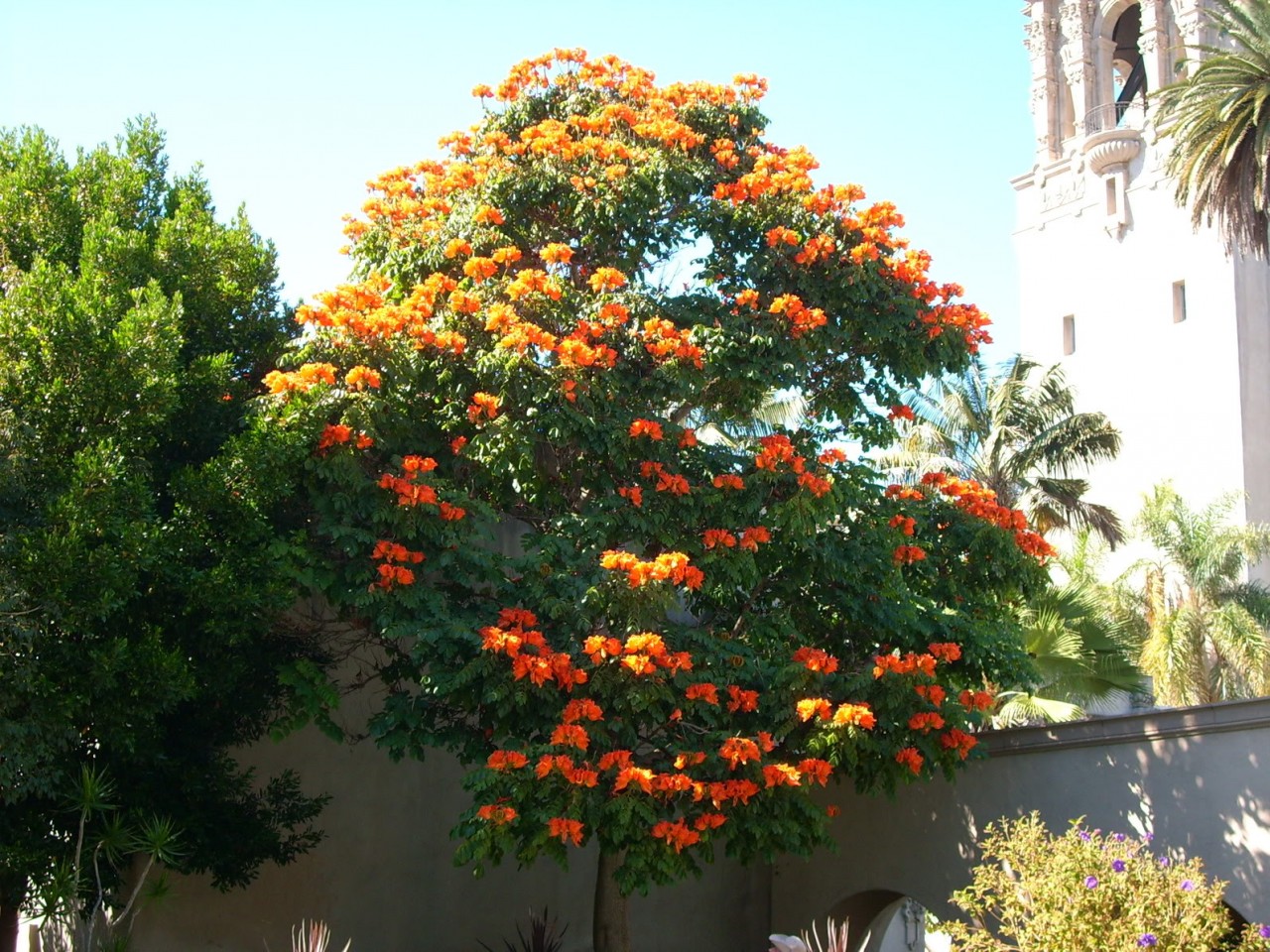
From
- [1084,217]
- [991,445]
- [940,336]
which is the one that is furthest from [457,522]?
[1084,217]

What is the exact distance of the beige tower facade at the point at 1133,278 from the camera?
32219 millimetres

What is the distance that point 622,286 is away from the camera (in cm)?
1319

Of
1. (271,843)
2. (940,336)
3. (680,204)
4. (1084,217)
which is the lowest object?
(271,843)

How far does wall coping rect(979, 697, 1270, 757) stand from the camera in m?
12.1

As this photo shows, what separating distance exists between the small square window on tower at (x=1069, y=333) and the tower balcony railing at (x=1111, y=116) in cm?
433

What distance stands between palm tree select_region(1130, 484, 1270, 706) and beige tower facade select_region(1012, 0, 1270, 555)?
427 centimetres

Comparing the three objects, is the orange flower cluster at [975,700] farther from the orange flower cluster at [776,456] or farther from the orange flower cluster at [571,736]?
the orange flower cluster at [571,736]

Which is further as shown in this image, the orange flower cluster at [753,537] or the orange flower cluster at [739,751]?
the orange flower cluster at [753,537]

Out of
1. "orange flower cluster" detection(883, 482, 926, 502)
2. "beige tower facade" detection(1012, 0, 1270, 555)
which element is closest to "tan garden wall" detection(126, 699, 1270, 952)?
"orange flower cluster" detection(883, 482, 926, 502)

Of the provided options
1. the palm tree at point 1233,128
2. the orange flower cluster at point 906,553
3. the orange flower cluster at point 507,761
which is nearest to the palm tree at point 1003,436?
the palm tree at point 1233,128

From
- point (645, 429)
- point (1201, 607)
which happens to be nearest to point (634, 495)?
point (645, 429)

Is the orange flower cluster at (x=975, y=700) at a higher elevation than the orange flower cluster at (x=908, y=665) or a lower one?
lower

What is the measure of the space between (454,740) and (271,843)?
2090mm

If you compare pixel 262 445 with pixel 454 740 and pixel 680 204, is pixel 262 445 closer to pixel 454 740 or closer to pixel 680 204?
pixel 454 740
